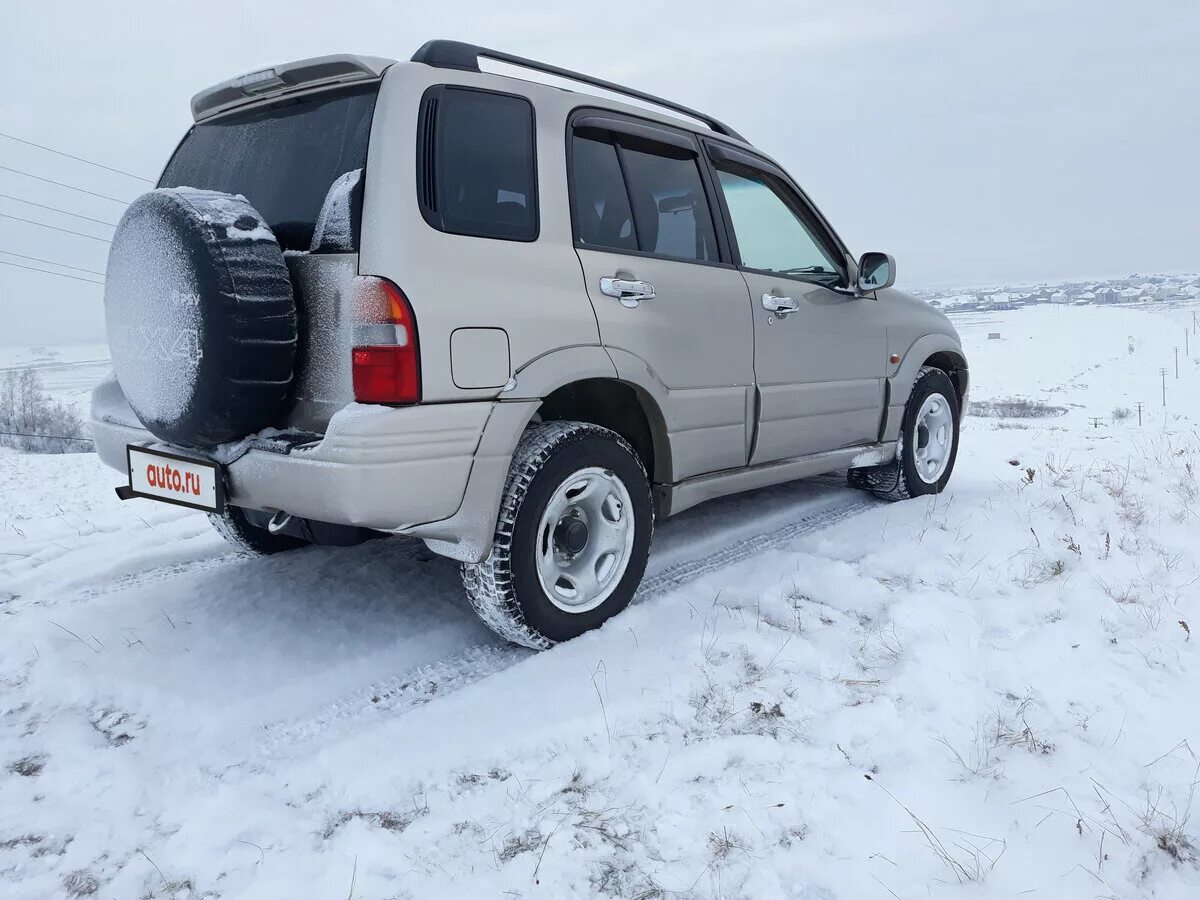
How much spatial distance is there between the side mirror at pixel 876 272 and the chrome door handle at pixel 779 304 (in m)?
0.64

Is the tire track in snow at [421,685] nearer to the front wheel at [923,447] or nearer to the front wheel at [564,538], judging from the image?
the front wheel at [564,538]

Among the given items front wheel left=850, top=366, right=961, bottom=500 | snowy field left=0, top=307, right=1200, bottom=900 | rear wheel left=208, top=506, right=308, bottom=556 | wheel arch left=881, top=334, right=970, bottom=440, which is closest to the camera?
snowy field left=0, top=307, right=1200, bottom=900

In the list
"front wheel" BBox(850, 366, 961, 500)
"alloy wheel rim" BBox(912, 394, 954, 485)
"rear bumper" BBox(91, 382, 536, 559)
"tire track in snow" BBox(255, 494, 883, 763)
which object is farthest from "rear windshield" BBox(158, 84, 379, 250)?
"alloy wheel rim" BBox(912, 394, 954, 485)

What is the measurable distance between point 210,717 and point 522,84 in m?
2.32

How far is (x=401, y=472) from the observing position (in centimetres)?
229

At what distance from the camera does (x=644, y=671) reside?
8.36 feet

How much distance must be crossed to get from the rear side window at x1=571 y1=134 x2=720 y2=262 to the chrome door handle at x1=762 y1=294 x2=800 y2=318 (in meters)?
0.33

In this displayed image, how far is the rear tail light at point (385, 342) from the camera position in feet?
7.34

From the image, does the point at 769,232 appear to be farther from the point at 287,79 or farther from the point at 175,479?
the point at 175,479

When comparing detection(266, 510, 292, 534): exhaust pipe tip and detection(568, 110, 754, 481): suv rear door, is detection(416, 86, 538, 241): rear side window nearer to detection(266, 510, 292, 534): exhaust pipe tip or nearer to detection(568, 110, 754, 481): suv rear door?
detection(568, 110, 754, 481): suv rear door

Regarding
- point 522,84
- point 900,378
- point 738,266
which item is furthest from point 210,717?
point 900,378

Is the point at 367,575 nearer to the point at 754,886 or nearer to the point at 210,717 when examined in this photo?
the point at 210,717

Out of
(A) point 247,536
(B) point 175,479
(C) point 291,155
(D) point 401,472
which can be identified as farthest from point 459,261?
(A) point 247,536

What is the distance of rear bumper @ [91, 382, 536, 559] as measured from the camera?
223 centimetres
